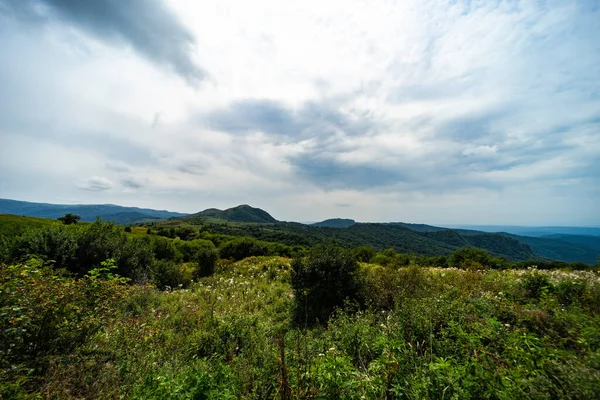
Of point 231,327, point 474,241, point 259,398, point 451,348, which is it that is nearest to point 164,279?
point 231,327

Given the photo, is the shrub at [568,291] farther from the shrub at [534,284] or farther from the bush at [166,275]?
the bush at [166,275]

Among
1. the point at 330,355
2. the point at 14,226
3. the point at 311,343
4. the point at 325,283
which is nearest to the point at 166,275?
the point at 325,283

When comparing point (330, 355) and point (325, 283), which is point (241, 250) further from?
point (330, 355)

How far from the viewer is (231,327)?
5656mm

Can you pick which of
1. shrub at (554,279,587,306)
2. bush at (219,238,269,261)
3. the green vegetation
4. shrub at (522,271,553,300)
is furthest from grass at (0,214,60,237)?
shrub at (554,279,587,306)

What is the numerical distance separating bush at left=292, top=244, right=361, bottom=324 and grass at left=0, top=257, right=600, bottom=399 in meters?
1.66

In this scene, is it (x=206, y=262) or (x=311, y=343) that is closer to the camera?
(x=311, y=343)

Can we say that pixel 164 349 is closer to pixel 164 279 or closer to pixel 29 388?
pixel 29 388

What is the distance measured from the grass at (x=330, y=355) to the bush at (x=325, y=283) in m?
1.66

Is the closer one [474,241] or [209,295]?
[209,295]

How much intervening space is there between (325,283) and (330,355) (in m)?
5.24

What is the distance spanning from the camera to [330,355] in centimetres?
362

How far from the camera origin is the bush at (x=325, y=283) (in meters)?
8.61

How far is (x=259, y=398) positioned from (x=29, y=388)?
9.67 ft
